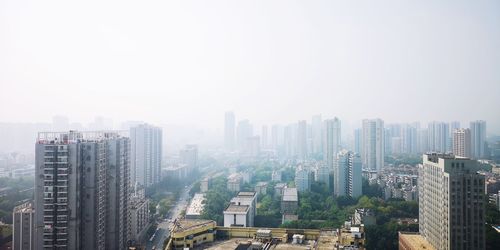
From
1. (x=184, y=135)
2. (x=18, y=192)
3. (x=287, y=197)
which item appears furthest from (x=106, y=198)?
(x=184, y=135)

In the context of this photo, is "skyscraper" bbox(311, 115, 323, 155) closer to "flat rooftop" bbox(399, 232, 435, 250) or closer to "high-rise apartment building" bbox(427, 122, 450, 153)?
"high-rise apartment building" bbox(427, 122, 450, 153)

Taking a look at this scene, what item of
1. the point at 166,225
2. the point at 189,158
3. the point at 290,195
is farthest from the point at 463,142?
the point at 189,158

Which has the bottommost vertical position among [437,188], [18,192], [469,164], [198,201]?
[198,201]

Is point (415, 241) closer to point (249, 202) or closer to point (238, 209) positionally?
point (238, 209)

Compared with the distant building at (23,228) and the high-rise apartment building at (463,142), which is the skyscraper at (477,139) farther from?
the distant building at (23,228)

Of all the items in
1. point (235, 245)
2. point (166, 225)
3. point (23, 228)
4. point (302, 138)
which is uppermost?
point (302, 138)

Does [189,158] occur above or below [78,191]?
below

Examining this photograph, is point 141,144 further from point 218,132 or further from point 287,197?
point 218,132
